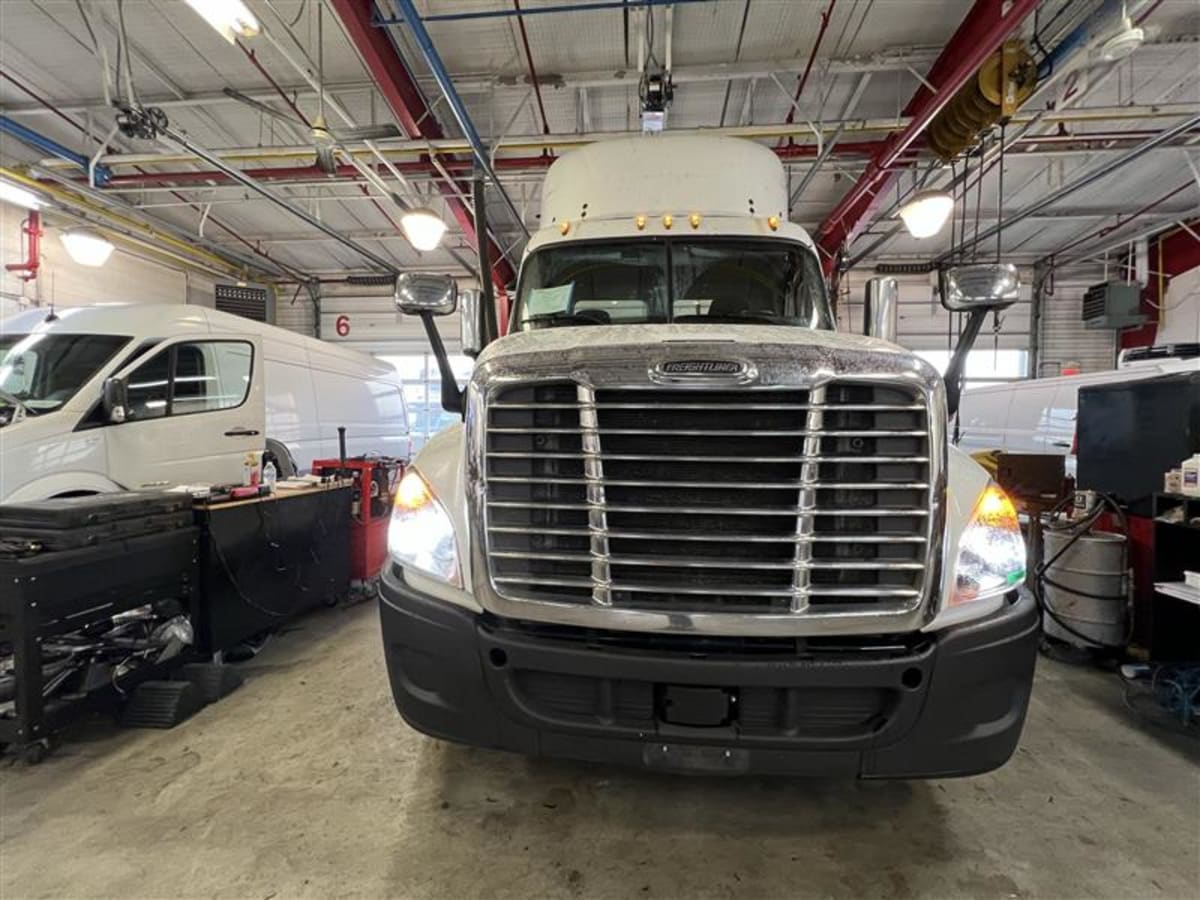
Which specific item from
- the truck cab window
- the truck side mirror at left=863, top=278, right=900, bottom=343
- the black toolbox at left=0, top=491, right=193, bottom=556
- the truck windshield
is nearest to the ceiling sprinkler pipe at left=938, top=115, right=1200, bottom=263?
the truck side mirror at left=863, top=278, right=900, bottom=343

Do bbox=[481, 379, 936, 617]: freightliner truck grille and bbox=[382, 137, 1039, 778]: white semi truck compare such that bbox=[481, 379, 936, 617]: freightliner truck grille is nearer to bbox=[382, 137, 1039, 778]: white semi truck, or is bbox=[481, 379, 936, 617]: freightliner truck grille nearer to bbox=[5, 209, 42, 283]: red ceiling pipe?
Result: bbox=[382, 137, 1039, 778]: white semi truck

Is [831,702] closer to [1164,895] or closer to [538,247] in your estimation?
[1164,895]

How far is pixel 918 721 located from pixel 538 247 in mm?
2857

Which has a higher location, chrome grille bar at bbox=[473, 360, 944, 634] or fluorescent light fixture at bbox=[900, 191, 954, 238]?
fluorescent light fixture at bbox=[900, 191, 954, 238]

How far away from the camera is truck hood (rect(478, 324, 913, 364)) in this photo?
1.66 metres

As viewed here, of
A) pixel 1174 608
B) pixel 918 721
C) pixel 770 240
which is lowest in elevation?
pixel 1174 608

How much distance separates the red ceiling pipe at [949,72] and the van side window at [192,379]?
269 inches

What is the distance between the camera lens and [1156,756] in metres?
2.60

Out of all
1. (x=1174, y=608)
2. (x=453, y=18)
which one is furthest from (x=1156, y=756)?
(x=453, y=18)

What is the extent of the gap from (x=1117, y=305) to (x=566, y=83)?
918 cm

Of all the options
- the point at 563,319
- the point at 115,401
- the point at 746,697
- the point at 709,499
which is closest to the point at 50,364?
the point at 115,401

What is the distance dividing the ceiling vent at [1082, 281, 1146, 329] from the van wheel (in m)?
11.9

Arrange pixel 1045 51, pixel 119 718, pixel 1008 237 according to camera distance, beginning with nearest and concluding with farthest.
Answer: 1. pixel 119 718
2. pixel 1045 51
3. pixel 1008 237

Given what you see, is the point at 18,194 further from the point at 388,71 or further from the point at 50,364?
the point at 388,71
